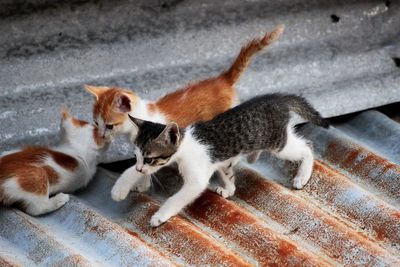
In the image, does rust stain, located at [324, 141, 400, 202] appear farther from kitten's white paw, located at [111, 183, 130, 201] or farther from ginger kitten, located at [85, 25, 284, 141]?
kitten's white paw, located at [111, 183, 130, 201]

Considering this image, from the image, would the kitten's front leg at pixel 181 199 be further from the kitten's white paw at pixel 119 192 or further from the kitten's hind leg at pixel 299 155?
the kitten's hind leg at pixel 299 155

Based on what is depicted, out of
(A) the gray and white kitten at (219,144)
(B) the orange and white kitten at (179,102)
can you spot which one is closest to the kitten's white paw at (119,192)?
(A) the gray and white kitten at (219,144)

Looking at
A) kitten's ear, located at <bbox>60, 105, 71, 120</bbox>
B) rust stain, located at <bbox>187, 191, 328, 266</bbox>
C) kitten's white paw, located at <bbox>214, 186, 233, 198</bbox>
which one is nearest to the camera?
rust stain, located at <bbox>187, 191, 328, 266</bbox>

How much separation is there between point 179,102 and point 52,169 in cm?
62

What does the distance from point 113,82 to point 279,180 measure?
86 centimetres

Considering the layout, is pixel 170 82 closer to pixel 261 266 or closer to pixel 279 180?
pixel 279 180

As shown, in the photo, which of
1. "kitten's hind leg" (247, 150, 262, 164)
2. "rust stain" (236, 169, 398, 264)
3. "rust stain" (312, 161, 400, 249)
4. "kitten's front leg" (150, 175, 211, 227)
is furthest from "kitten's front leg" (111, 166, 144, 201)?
"rust stain" (312, 161, 400, 249)

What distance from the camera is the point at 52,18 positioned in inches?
126

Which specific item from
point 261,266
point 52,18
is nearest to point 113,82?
point 52,18

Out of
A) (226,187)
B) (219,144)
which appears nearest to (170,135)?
(219,144)

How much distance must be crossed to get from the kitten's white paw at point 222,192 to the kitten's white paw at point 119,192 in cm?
35

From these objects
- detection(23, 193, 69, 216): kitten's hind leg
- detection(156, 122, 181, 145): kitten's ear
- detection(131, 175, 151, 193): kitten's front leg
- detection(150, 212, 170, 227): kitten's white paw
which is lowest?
detection(131, 175, 151, 193): kitten's front leg

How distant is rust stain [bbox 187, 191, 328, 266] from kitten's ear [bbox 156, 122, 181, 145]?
26 centimetres

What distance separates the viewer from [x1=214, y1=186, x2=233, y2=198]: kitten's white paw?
3012mm
